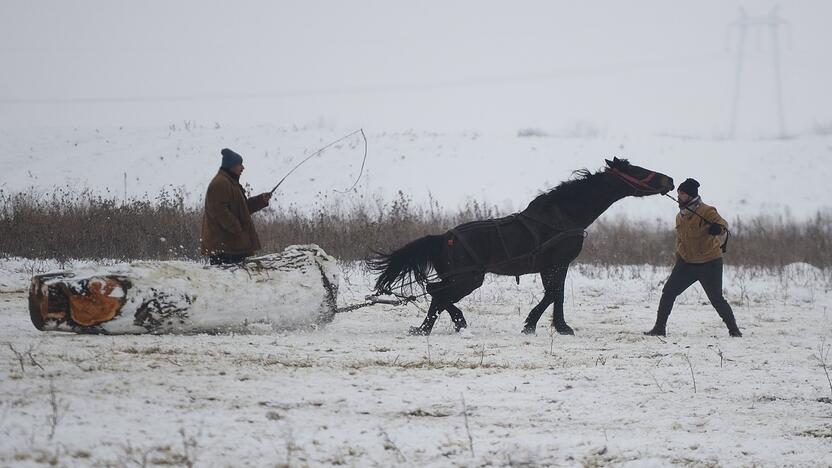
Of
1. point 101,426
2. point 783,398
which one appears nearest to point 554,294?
point 783,398

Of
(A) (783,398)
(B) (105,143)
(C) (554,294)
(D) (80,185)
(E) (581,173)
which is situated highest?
(B) (105,143)

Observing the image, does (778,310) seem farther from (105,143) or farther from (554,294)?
(105,143)

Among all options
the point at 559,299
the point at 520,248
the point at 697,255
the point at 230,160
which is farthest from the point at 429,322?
the point at 697,255

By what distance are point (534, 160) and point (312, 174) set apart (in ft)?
32.7

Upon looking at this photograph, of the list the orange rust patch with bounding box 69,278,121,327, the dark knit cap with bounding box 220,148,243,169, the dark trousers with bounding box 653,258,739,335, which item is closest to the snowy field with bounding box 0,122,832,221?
the dark knit cap with bounding box 220,148,243,169

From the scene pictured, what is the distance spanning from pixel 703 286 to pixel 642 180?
1.40 m

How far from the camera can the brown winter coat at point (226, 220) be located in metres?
8.75

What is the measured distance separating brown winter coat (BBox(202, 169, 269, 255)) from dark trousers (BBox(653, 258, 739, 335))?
4.64 m

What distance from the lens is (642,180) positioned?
9.45 metres

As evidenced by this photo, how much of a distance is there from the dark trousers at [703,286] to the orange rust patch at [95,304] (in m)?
5.78

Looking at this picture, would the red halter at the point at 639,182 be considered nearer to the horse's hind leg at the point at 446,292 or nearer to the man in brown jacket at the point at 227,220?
the horse's hind leg at the point at 446,292

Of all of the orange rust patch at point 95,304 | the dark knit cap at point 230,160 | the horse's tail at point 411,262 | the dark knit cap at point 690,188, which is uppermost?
the dark knit cap at point 230,160

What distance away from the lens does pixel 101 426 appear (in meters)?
4.69

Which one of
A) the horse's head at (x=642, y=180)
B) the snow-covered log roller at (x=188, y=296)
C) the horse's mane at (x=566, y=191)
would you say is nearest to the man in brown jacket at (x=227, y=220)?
the snow-covered log roller at (x=188, y=296)
